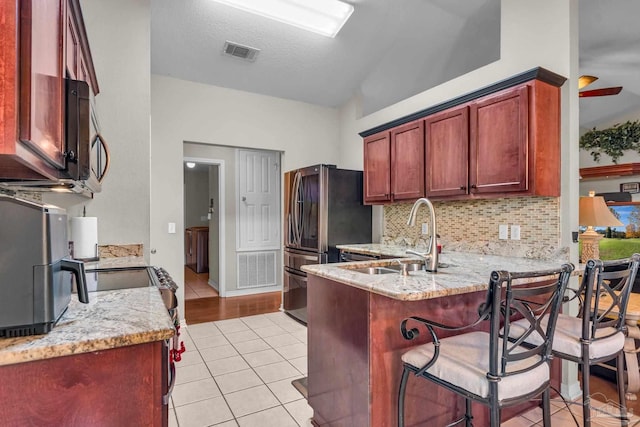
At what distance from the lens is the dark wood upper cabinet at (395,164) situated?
331cm

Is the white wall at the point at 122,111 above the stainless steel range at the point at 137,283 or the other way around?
above

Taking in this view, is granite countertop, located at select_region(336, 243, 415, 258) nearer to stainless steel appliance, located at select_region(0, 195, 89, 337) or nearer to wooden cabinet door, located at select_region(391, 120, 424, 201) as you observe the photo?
wooden cabinet door, located at select_region(391, 120, 424, 201)

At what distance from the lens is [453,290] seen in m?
1.50

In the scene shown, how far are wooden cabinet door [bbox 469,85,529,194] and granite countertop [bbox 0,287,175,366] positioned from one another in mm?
2422

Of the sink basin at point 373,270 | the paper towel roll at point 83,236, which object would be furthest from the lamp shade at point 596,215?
the paper towel roll at point 83,236

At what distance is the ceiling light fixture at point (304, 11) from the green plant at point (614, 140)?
263 inches

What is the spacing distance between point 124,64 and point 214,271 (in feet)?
12.8

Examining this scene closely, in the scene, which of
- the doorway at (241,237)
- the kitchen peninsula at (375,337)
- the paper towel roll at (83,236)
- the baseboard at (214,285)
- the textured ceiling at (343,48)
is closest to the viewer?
the kitchen peninsula at (375,337)

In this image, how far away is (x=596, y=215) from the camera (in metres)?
2.76

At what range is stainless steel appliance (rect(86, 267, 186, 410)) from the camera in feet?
4.77

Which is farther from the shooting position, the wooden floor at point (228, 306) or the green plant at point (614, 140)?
the green plant at point (614, 140)

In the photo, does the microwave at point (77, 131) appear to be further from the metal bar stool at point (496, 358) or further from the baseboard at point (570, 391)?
the baseboard at point (570, 391)

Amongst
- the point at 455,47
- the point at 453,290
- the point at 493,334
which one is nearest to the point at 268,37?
the point at 455,47

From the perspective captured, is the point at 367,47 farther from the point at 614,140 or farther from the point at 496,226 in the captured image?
the point at 614,140
